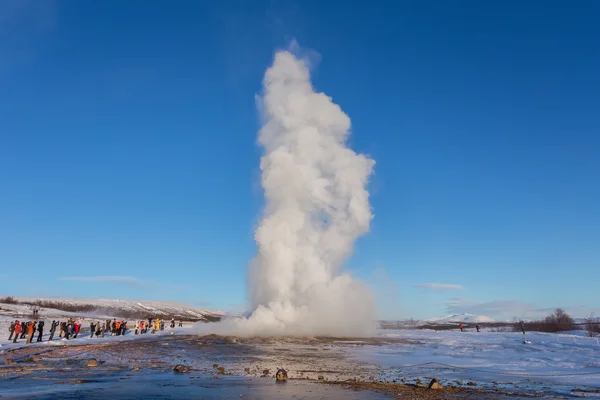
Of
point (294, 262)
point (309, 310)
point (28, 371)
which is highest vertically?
point (294, 262)

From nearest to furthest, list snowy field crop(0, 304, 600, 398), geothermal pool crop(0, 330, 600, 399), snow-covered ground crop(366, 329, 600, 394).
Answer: geothermal pool crop(0, 330, 600, 399), snowy field crop(0, 304, 600, 398), snow-covered ground crop(366, 329, 600, 394)

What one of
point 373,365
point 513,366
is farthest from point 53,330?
point 513,366

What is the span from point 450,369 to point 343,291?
45.0m

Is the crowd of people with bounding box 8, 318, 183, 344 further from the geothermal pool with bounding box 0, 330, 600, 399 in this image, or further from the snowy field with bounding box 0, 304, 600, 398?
the geothermal pool with bounding box 0, 330, 600, 399

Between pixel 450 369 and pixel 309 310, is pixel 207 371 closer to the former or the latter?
pixel 450 369

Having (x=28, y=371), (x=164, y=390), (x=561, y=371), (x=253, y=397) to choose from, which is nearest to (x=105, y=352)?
(x=28, y=371)

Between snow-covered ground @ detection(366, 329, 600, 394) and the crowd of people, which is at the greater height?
the crowd of people

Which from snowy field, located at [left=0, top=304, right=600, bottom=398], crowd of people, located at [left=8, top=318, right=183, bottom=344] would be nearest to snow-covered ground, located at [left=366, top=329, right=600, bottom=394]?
snowy field, located at [left=0, top=304, right=600, bottom=398]

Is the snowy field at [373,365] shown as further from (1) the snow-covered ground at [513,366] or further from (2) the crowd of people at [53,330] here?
(2) the crowd of people at [53,330]

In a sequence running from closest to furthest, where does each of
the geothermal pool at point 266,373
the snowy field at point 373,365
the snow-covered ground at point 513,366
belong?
the geothermal pool at point 266,373
the snowy field at point 373,365
the snow-covered ground at point 513,366

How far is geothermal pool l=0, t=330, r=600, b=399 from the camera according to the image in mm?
14922

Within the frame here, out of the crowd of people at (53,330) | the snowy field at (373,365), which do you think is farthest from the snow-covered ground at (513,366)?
the crowd of people at (53,330)

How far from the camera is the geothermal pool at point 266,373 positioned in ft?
49.0

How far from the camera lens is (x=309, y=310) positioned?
2549 inches
